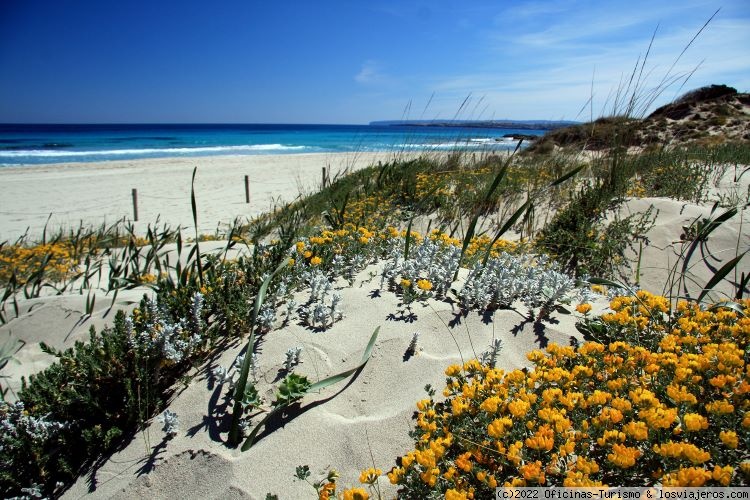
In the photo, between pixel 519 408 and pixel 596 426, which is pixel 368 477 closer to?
pixel 519 408

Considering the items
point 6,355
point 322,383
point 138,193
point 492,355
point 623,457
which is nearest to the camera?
point 623,457

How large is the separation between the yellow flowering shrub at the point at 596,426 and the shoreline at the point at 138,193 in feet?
19.9

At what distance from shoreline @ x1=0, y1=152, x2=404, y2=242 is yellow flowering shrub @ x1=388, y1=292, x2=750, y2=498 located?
608 centimetres

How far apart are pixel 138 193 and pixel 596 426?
18.4 meters

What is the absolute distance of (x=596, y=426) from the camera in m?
1.56

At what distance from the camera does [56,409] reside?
222 cm

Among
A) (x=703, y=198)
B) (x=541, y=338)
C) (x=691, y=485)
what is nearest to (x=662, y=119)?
(x=703, y=198)

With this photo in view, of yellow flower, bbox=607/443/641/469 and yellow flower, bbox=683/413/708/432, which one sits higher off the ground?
yellow flower, bbox=683/413/708/432

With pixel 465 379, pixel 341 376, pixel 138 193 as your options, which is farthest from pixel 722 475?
pixel 138 193

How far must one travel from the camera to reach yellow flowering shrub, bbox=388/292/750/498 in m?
1.41

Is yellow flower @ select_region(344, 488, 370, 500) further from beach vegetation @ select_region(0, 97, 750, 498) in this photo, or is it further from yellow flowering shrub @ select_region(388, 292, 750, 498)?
yellow flowering shrub @ select_region(388, 292, 750, 498)

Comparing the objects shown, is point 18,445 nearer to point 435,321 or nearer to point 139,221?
point 435,321

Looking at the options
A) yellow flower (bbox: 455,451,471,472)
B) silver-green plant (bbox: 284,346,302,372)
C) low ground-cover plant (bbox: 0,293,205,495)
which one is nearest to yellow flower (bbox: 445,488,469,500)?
yellow flower (bbox: 455,451,471,472)

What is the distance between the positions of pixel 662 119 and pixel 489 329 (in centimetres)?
2187
